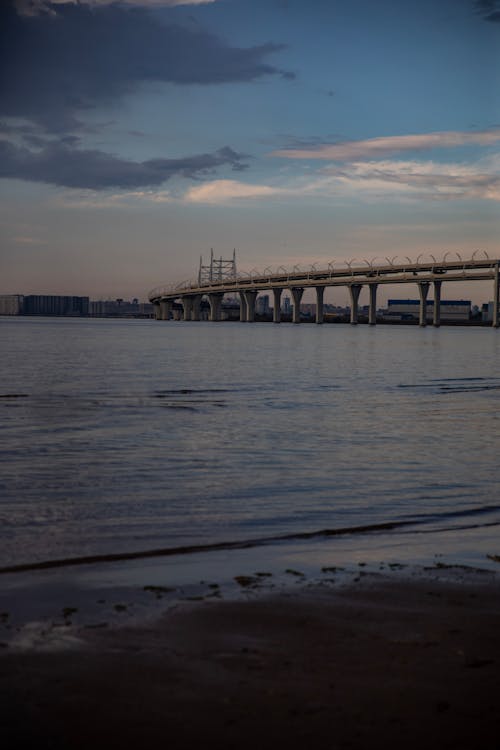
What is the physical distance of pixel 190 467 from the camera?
1335 cm

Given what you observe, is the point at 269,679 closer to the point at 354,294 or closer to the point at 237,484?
the point at 237,484

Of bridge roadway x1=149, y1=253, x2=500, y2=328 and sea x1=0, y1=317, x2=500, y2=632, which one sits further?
bridge roadway x1=149, y1=253, x2=500, y2=328

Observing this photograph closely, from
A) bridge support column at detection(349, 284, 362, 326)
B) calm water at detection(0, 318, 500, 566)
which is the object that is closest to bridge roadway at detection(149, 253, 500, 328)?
bridge support column at detection(349, 284, 362, 326)

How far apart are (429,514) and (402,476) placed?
2.70m

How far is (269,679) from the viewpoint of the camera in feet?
15.4

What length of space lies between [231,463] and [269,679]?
907cm

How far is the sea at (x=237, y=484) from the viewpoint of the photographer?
7.84 metres

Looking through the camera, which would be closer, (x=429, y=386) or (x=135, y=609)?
(x=135, y=609)

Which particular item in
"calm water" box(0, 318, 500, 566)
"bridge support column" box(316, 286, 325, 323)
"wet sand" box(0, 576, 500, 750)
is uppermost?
"bridge support column" box(316, 286, 325, 323)

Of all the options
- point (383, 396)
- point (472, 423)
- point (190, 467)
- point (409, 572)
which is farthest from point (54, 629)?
point (383, 396)

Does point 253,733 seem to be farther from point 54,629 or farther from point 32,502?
point 32,502

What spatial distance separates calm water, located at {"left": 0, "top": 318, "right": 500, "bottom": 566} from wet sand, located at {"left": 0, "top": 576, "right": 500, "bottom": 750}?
2.52 m

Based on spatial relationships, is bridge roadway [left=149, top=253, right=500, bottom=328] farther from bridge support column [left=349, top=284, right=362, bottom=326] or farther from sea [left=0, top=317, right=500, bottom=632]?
sea [left=0, top=317, right=500, bottom=632]

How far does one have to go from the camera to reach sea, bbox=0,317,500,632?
7.84 m
